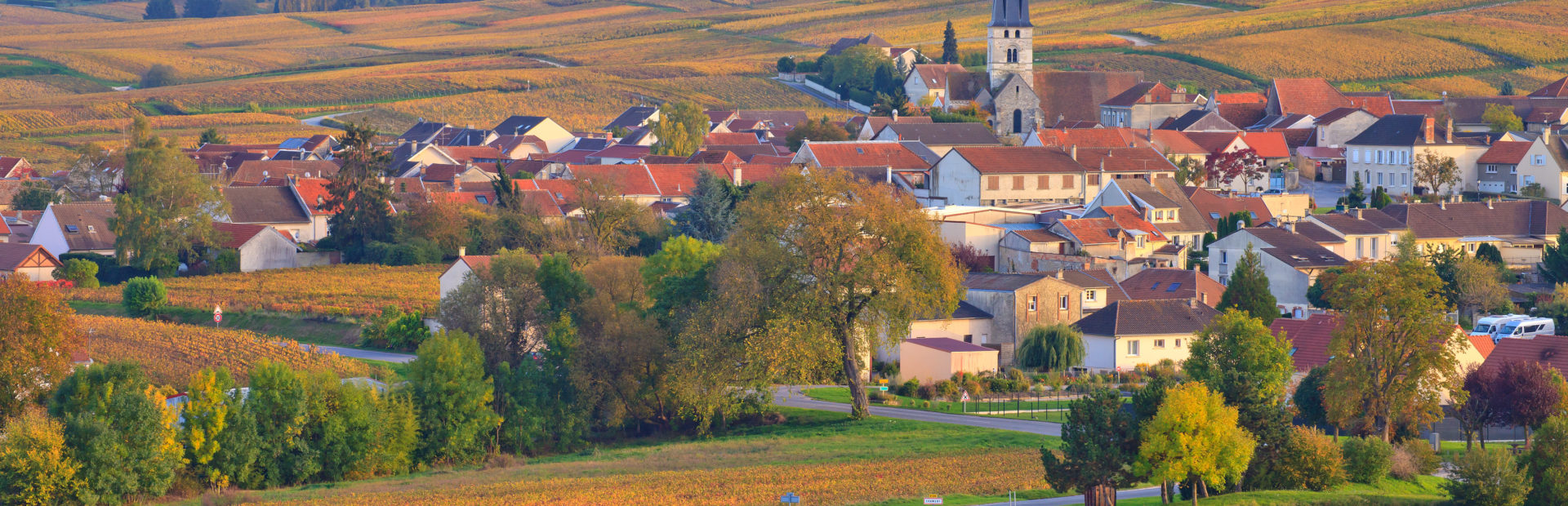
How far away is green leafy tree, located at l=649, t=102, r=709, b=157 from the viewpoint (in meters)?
93.4

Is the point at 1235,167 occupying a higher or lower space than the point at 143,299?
higher

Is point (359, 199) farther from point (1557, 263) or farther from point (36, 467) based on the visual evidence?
point (1557, 263)

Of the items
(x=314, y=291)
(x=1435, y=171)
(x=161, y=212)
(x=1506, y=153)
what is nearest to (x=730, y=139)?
(x=161, y=212)

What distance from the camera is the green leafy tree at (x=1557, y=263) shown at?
53031 millimetres

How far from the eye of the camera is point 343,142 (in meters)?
68.6

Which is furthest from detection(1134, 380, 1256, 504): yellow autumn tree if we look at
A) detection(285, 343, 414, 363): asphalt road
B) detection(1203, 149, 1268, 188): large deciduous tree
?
→ detection(1203, 149, 1268, 188): large deciduous tree

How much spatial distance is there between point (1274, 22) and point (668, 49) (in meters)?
67.6

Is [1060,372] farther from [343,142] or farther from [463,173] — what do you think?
[463,173]

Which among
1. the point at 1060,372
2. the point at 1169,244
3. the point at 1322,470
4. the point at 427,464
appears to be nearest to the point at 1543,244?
the point at 1169,244

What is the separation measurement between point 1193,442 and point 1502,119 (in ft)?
218

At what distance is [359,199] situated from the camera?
68.1 m

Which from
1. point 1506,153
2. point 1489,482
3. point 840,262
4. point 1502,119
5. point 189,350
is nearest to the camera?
point 1489,482

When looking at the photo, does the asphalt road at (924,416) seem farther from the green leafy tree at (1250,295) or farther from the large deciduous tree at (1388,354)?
the green leafy tree at (1250,295)

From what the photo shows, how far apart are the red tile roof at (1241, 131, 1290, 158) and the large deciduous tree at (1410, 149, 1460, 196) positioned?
9.90 metres
